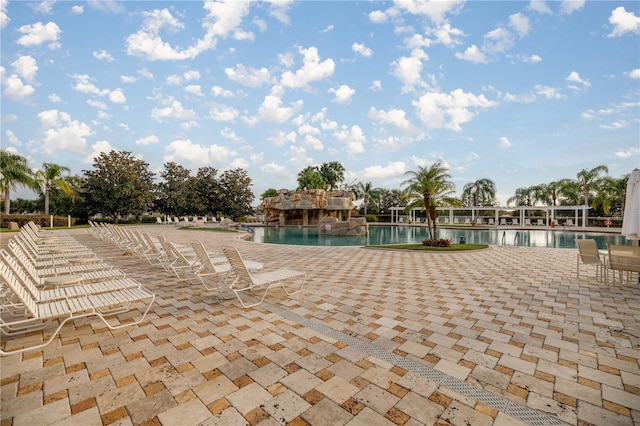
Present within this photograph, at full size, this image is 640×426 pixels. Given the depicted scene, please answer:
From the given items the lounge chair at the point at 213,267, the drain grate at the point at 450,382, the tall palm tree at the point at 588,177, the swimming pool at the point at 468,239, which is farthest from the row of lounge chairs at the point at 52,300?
the tall palm tree at the point at 588,177

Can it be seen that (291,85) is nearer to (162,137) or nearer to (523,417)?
(162,137)

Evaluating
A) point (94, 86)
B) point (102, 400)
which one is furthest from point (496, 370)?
point (94, 86)

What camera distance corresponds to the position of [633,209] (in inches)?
237

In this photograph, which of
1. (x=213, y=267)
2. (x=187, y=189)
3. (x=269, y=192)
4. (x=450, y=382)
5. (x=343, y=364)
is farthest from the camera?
(x=269, y=192)

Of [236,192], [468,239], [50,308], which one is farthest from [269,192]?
[50,308]

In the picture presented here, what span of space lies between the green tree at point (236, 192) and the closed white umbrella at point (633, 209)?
1668 inches

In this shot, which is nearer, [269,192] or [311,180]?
[311,180]

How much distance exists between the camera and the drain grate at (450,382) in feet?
7.11

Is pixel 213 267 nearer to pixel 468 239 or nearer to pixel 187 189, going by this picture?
pixel 468 239

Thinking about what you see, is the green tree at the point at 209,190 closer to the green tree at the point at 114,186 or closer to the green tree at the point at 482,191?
the green tree at the point at 114,186

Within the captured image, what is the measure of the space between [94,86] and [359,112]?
20.5 meters

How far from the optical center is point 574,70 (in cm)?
1519

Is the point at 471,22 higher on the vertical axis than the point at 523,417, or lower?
higher

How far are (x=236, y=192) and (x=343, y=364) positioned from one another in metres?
43.8
